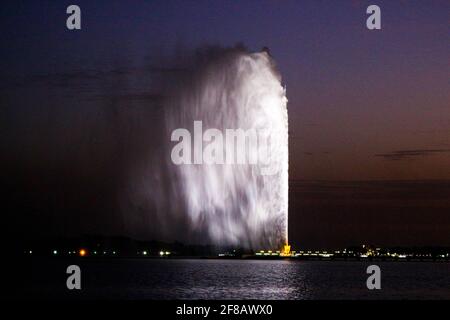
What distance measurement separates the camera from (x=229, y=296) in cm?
6475

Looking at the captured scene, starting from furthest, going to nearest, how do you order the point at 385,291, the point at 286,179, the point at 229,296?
the point at 286,179
the point at 385,291
the point at 229,296

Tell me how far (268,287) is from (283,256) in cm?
7204
